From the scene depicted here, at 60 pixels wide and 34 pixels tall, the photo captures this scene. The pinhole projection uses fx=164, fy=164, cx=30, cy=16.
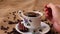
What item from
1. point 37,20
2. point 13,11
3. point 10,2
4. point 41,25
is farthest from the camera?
point 10,2

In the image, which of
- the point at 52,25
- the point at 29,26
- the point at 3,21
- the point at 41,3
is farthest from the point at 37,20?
the point at 41,3

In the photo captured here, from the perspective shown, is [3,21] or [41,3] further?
[41,3]

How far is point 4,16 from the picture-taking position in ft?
4.55

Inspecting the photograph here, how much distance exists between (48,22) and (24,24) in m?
0.25

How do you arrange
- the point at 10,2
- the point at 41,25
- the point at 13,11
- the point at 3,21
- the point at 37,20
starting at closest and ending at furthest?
the point at 37,20, the point at 41,25, the point at 3,21, the point at 13,11, the point at 10,2

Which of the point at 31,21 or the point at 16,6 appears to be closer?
the point at 31,21

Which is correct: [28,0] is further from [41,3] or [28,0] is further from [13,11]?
[13,11]

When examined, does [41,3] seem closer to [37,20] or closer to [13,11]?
[13,11]

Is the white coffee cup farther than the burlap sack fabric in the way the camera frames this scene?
No

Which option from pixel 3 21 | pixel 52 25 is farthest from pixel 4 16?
pixel 52 25

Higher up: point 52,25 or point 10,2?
point 10,2

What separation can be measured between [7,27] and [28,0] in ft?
1.97

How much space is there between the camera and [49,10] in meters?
1.25

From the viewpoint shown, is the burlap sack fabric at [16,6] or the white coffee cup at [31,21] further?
the burlap sack fabric at [16,6]
